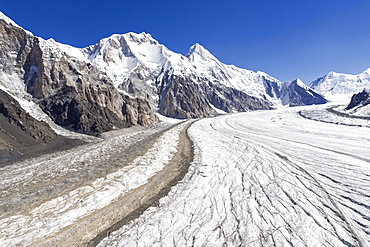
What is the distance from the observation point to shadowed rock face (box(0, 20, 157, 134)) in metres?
60.9

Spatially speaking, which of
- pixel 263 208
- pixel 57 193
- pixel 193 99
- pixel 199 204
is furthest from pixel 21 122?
pixel 193 99

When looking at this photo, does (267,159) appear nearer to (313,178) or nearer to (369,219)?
(313,178)

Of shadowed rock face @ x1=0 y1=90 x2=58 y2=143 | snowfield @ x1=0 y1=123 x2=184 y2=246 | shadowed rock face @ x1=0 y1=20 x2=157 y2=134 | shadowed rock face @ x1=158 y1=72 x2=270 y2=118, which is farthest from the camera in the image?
shadowed rock face @ x1=158 y1=72 x2=270 y2=118

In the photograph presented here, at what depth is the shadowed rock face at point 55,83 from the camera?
2398 inches

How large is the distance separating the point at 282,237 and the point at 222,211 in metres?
1.68

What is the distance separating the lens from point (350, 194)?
6262mm

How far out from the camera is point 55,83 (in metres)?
67.7

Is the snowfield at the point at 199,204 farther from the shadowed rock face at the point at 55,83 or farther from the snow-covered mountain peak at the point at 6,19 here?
the snow-covered mountain peak at the point at 6,19

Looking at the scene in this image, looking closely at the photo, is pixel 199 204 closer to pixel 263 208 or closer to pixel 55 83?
pixel 263 208

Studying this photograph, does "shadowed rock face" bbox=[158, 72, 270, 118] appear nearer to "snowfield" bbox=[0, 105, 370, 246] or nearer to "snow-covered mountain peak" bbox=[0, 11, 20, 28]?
"snow-covered mountain peak" bbox=[0, 11, 20, 28]

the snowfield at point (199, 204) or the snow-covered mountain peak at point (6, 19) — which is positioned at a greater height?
the snow-covered mountain peak at point (6, 19)

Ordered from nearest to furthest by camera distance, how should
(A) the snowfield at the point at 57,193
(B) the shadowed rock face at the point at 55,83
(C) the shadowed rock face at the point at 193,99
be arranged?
(A) the snowfield at the point at 57,193
(B) the shadowed rock face at the point at 55,83
(C) the shadowed rock face at the point at 193,99

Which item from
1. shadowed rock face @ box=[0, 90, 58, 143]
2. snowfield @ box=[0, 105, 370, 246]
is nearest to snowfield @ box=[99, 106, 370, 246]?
snowfield @ box=[0, 105, 370, 246]


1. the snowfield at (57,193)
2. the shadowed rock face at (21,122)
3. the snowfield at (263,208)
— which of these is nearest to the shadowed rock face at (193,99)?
the shadowed rock face at (21,122)
